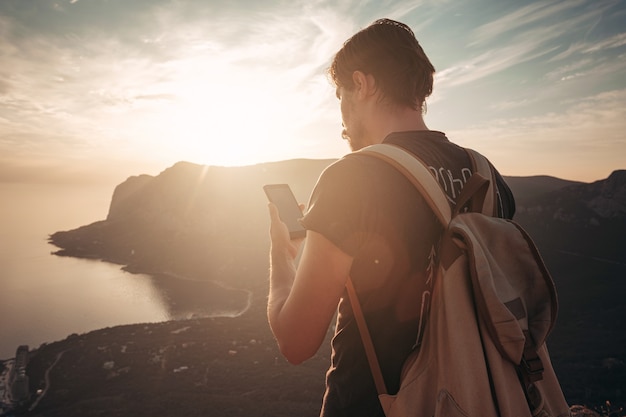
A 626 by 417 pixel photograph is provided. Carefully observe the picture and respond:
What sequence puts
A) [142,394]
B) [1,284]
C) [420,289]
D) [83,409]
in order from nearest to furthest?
[420,289]
[83,409]
[142,394]
[1,284]

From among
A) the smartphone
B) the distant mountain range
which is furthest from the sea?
the smartphone

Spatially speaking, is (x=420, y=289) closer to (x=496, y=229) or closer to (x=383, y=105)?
(x=496, y=229)

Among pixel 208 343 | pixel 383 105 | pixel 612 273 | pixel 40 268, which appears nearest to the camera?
pixel 383 105

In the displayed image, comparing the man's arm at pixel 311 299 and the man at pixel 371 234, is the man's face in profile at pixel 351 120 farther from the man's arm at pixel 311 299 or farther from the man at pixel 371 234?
the man's arm at pixel 311 299

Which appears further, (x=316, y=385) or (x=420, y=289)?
(x=316, y=385)

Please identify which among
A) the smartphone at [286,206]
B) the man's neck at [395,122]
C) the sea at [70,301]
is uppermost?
the man's neck at [395,122]

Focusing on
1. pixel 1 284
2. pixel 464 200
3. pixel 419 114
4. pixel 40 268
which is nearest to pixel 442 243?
pixel 464 200

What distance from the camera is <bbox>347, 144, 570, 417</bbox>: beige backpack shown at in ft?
4.51

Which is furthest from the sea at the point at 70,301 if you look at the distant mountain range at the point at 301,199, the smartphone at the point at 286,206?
the smartphone at the point at 286,206

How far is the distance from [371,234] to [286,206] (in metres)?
1.67

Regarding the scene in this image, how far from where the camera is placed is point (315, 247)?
1.56 m

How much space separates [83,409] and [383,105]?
64.2 m

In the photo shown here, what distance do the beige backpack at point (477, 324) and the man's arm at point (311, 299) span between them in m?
0.14

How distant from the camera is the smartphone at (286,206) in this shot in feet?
9.69
